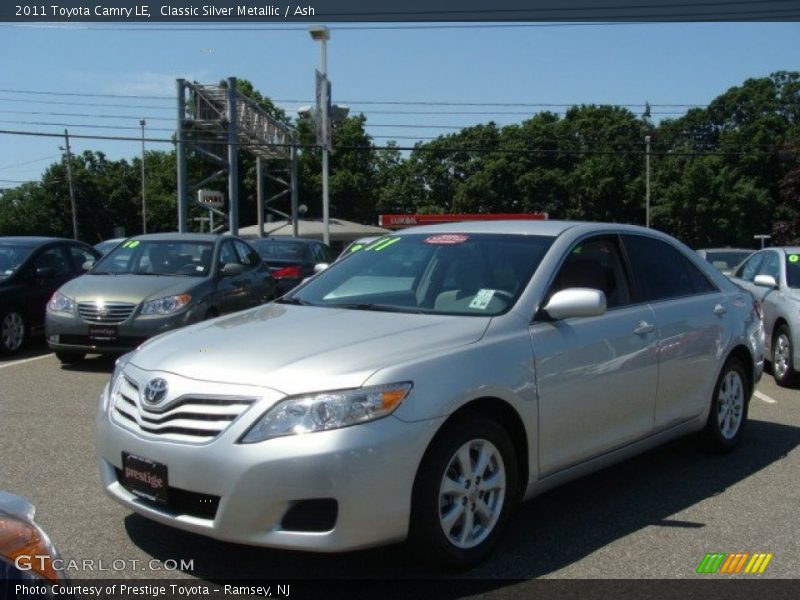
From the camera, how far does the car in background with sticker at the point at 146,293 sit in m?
9.52

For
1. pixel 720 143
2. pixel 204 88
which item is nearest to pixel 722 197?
pixel 720 143

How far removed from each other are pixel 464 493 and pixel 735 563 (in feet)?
4.62

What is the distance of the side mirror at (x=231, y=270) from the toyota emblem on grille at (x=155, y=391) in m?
6.76

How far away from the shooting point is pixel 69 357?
1027 cm

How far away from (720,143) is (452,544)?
66.8 metres

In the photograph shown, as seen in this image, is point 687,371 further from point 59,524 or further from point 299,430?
point 59,524

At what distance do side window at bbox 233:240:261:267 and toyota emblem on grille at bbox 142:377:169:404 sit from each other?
7.64 m

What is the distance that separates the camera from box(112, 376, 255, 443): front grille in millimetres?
3734

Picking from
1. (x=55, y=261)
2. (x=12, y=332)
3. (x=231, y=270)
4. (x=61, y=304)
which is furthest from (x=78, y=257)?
(x=231, y=270)

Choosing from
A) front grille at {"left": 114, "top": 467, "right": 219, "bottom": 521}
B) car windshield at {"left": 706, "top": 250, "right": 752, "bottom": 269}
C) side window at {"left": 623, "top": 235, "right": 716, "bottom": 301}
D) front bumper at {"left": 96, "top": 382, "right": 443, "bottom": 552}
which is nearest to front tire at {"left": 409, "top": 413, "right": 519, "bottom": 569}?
front bumper at {"left": 96, "top": 382, "right": 443, "bottom": 552}

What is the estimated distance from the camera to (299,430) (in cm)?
363

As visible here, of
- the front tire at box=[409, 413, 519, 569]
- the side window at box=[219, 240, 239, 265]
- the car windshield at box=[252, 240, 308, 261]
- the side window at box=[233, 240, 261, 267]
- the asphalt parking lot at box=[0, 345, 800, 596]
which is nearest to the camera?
the front tire at box=[409, 413, 519, 569]

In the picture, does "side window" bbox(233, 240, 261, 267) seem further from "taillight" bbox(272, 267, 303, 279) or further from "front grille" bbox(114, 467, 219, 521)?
"front grille" bbox(114, 467, 219, 521)

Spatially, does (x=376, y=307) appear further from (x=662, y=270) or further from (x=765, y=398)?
(x=765, y=398)
